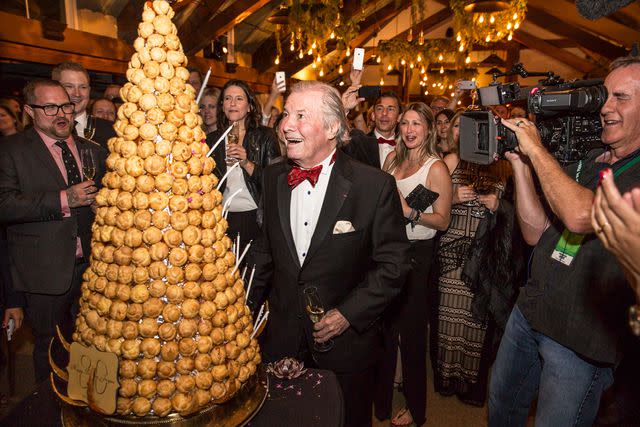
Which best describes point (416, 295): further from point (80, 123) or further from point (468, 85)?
point (80, 123)

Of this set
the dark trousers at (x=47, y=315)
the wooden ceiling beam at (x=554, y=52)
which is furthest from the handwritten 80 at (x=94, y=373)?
the wooden ceiling beam at (x=554, y=52)

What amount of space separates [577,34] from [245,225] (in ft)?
39.1

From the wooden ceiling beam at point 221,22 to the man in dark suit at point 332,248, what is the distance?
6809 millimetres

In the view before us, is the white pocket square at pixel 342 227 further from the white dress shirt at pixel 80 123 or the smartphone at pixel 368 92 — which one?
the white dress shirt at pixel 80 123

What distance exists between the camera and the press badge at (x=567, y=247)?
157 cm

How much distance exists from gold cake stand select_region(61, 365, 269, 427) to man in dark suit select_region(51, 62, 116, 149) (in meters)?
2.43

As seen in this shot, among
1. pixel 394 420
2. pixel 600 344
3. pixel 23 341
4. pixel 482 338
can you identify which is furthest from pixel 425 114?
pixel 23 341

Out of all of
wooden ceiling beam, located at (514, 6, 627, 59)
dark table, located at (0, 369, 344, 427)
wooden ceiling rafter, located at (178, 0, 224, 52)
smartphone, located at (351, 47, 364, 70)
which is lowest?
dark table, located at (0, 369, 344, 427)

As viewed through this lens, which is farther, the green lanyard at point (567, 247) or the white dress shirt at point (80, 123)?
the white dress shirt at point (80, 123)

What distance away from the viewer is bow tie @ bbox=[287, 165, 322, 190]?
182 centimetres

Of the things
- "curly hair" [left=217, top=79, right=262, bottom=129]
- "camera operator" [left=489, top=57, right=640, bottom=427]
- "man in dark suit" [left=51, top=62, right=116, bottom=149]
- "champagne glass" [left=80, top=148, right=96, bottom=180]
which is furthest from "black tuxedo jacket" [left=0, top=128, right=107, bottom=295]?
"camera operator" [left=489, top=57, right=640, bottom=427]

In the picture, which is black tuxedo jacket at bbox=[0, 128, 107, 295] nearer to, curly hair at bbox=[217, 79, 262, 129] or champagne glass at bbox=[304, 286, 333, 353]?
curly hair at bbox=[217, 79, 262, 129]

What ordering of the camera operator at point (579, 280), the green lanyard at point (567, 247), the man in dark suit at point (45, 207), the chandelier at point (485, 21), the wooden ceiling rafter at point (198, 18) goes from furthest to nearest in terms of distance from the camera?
the wooden ceiling rafter at point (198, 18), the chandelier at point (485, 21), the man in dark suit at point (45, 207), the green lanyard at point (567, 247), the camera operator at point (579, 280)

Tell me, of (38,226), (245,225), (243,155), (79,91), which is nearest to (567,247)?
(243,155)
